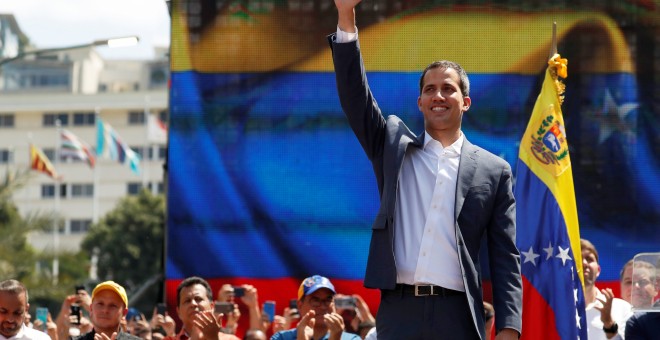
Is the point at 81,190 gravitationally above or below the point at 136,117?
below

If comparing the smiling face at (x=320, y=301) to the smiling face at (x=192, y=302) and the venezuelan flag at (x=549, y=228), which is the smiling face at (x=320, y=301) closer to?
the smiling face at (x=192, y=302)

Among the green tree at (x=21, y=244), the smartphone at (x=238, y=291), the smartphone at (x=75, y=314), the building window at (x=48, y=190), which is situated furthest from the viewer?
the building window at (x=48, y=190)

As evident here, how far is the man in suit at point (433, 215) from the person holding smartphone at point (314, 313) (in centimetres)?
195

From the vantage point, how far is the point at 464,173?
4.21m

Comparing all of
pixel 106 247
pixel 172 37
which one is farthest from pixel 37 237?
pixel 172 37

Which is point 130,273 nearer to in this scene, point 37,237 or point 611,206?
point 37,237

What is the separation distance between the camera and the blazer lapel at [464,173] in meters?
4.16

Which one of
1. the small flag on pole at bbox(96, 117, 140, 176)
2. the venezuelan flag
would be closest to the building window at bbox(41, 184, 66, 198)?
the small flag on pole at bbox(96, 117, 140, 176)

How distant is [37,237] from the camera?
67.2 metres

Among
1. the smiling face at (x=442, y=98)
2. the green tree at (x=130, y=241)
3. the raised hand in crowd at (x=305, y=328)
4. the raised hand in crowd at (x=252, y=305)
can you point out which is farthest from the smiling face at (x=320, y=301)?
the green tree at (x=130, y=241)

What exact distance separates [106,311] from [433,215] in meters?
2.68

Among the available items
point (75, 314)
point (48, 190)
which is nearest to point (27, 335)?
point (75, 314)

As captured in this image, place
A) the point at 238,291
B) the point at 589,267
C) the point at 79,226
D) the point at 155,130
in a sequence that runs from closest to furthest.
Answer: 1. the point at 589,267
2. the point at 238,291
3. the point at 155,130
4. the point at 79,226

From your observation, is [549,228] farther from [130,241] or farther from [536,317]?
[130,241]
